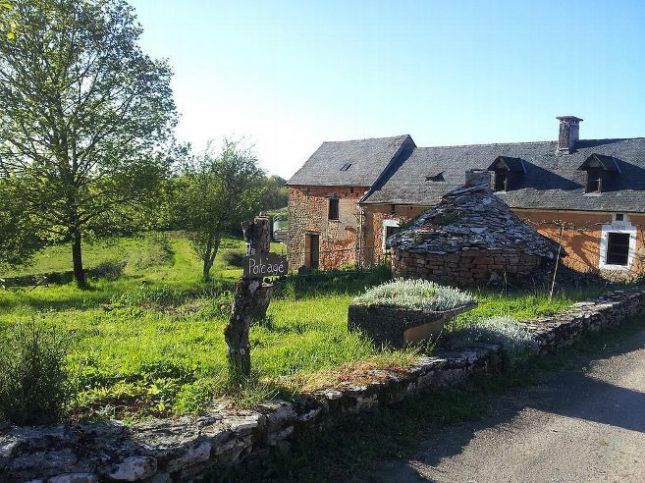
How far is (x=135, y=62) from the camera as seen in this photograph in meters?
17.3

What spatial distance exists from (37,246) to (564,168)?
19852 millimetres

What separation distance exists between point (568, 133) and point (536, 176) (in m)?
2.42

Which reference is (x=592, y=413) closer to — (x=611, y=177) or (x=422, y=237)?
(x=422, y=237)

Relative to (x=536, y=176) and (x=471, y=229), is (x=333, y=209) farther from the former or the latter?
(x=471, y=229)

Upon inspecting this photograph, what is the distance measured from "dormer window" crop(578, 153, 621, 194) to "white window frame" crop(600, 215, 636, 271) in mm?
1602

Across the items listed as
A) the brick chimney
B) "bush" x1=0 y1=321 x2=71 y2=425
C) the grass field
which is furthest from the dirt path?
the brick chimney

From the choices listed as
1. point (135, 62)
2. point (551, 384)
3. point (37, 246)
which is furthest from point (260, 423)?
point (135, 62)

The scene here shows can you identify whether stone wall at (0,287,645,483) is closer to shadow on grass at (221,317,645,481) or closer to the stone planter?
shadow on grass at (221,317,645,481)

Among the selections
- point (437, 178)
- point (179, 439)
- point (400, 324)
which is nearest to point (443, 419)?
point (400, 324)

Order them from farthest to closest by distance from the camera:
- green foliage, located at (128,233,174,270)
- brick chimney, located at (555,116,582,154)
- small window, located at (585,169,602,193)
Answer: green foliage, located at (128,233,174,270), brick chimney, located at (555,116,582,154), small window, located at (585,169,602,193)

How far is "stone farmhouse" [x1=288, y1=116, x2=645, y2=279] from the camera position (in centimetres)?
1852

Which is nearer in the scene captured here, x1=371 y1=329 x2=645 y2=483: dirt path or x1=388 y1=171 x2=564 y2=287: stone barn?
x1=371 y1=329 x2=645 y2=483: dirt path

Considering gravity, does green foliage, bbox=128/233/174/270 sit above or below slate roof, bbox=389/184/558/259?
below

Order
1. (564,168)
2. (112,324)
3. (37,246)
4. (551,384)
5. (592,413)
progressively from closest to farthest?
(592,413)
(551,384)
(112,324)
(37,246)
(564,168)
